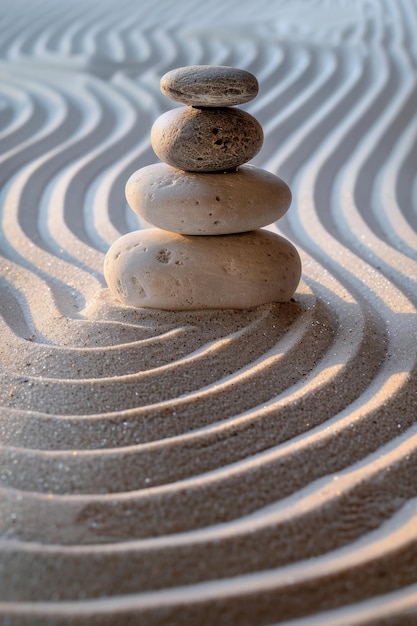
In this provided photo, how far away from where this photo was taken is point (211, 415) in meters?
2.13

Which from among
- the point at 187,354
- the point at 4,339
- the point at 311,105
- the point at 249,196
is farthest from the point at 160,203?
the point at 311,105

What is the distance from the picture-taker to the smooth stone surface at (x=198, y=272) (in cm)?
251

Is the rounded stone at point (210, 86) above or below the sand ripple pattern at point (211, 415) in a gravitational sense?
above

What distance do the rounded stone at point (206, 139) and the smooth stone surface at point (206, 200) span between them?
0.17ft

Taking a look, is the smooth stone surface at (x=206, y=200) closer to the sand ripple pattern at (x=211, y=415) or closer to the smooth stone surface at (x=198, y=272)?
the smooth stone surface at (x=198, y=272)

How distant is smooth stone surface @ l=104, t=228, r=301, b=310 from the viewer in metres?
2.51

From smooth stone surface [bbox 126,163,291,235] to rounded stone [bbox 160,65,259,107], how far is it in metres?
0.24

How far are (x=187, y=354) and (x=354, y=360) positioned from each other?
1.64 ft

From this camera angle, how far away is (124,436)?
204cm

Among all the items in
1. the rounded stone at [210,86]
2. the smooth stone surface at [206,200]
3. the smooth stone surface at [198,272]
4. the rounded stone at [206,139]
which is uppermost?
the rounded stone at [210,86]

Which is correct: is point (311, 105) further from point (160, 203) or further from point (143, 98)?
point (160, 203)

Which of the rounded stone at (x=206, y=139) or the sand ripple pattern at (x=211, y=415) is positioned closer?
the sand ripple pattern at (x=211, y=415)

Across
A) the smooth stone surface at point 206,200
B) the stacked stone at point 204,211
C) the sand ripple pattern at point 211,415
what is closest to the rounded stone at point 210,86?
the stacked stone at point 204,211

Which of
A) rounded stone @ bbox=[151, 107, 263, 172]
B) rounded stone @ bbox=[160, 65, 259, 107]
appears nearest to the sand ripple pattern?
rounded stone @ bbox=[151, 107, 263, 172]
